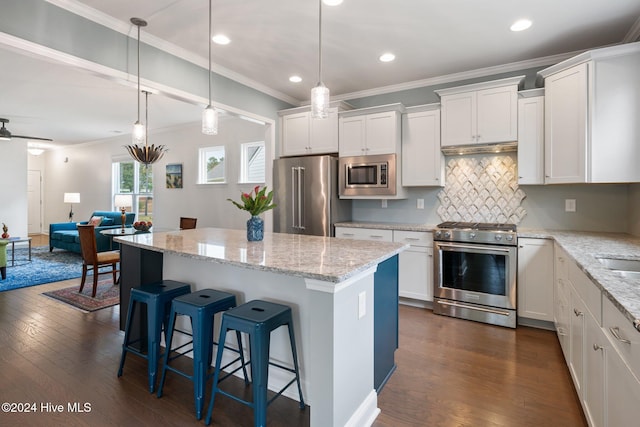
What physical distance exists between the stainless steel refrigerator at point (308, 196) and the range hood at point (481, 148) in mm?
1412

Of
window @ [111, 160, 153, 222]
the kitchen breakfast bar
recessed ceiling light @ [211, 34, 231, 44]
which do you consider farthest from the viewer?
window @ [111, 160, 153, 222]

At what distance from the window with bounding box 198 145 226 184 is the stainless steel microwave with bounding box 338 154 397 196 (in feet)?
9.48

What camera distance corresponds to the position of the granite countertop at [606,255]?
1188 millimetres

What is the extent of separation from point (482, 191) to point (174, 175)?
227 inches

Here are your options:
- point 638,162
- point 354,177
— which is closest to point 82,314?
point 354,177

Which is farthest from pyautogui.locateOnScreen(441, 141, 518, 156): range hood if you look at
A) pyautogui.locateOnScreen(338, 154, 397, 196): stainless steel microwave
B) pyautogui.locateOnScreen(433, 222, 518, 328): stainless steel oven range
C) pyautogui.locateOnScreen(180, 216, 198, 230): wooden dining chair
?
pyautogui.locateOnScreen(180, 216, 198, 230): wooden dining chair

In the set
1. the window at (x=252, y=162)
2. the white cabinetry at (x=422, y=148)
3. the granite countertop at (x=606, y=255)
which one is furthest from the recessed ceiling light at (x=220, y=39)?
the window at (x=252, y=162)

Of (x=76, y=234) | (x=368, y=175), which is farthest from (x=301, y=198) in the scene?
(x=76, y=234)

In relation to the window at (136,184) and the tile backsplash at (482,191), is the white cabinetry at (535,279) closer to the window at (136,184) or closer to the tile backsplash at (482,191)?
the tile backsplash at (482,191)

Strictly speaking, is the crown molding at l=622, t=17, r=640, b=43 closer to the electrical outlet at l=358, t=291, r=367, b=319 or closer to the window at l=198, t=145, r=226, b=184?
the electrical outlet at l=358, t=291, r=367, b=319

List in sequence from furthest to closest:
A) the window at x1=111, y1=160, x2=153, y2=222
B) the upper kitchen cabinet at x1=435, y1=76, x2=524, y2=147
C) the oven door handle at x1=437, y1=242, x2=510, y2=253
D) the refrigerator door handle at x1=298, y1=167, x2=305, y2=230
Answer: the window at x1=111, y1=160, x2=153, y2=222 → the refrigerator door handle at x1=298, y1=167, x2=305, y2=230 → the upper kitchen cabinet at x1=435, y1=76, x2=524, y2=147 → the oven door handle at x1=437, y1=242, x2=510, y2=253

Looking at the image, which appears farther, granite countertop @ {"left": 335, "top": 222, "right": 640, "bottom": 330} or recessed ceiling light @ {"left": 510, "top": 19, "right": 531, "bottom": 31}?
recessed ceiling light @ {"left": 510, "top": 19, "right": 531, "bottom": 31}

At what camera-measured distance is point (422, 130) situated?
3924 millimetres

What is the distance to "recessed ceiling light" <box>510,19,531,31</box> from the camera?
2762 millimetres
